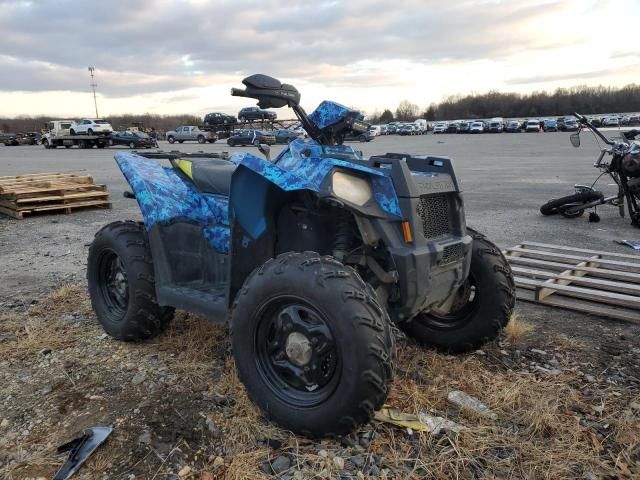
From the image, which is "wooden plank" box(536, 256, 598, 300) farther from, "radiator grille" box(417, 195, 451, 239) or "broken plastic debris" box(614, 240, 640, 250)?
"radiator grille" box(417, 195, 451, 239)

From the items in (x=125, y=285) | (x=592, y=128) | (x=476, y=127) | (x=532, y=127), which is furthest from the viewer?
(x=476, y=127)

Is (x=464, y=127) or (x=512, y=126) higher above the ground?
(x=464, y=127)

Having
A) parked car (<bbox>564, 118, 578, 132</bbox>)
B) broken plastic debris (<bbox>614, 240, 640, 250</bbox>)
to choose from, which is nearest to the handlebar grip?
broken plastic debris (<bbox>614, 240, 640, 250</bbox>)

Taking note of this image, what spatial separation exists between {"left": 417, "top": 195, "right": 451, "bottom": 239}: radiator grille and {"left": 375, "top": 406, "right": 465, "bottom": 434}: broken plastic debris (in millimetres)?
1008

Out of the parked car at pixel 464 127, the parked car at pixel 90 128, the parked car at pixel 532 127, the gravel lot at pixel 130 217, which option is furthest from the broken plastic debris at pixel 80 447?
the parked car at pixel 464 127

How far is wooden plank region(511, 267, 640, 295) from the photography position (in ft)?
16.7

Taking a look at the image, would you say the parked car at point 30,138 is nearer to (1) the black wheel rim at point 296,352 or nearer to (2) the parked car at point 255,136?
(2) the parked car at point 255,136

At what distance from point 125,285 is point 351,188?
7.42 feet

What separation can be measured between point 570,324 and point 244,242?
2.96 meters

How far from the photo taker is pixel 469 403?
3.14 m

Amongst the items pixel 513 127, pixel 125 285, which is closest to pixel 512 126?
pixel 513 127

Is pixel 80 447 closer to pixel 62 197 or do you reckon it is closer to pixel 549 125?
pixel 62 197

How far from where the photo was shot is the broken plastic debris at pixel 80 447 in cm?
259

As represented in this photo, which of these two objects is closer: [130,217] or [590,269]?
[590,269]
